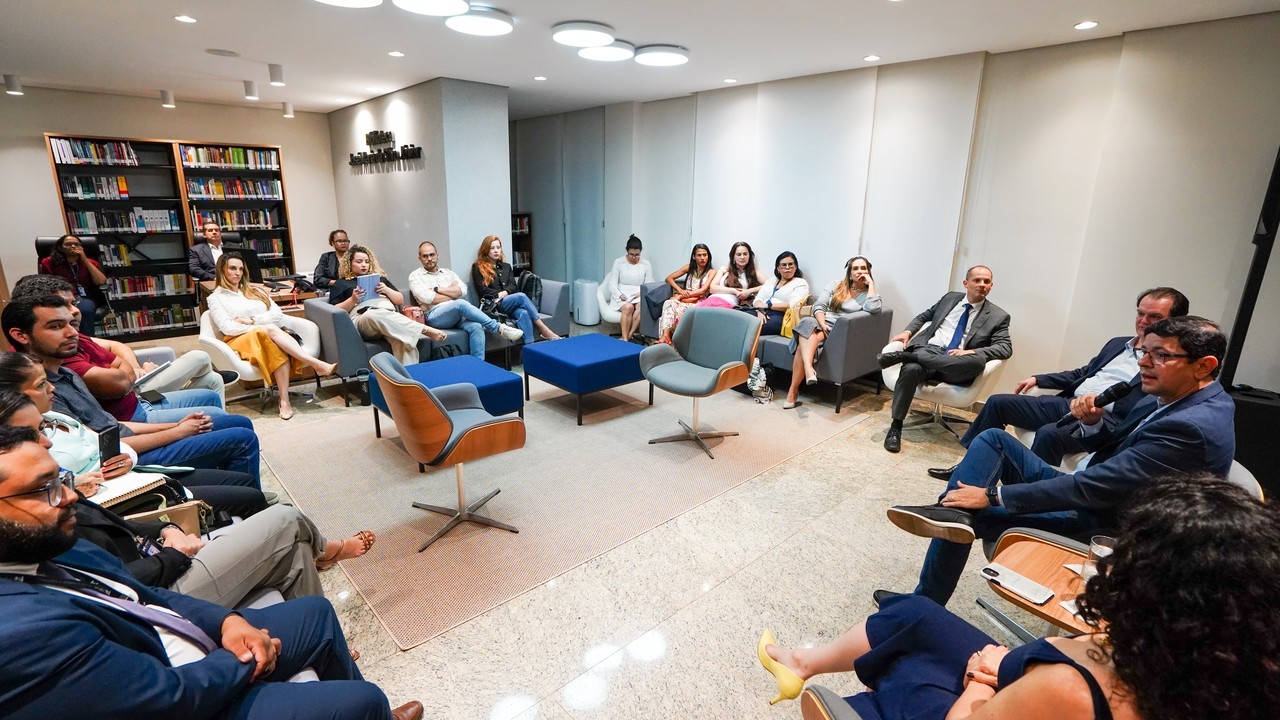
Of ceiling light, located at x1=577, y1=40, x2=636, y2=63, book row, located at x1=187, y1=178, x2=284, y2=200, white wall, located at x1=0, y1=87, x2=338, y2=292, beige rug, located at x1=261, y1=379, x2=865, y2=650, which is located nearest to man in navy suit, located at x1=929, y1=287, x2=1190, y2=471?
beige rug, located at x1=261, y1=379, x2=865, y2=650

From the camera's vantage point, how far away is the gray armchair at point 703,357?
12.5 ft

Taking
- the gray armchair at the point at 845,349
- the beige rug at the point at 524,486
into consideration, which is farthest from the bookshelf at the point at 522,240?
the gray armchair at the point at 845,349

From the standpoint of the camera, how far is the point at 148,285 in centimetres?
709

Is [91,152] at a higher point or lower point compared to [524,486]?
higher

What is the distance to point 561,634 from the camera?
2.28m

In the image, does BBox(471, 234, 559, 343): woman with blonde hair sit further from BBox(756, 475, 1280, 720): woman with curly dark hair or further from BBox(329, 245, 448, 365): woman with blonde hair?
BBox(756, 475, 1280, 720): woman with curly dark hair

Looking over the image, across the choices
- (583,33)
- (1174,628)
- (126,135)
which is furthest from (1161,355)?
(126,135)

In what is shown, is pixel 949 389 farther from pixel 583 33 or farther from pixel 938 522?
pixel 583 33

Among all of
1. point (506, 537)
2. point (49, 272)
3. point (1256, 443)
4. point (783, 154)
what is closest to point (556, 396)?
point (506, 537)

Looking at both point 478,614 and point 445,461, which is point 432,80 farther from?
point 478,614

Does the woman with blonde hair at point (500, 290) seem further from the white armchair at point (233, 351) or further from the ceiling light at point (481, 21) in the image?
the ceiling light at point (481, 21)

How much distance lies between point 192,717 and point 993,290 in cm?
517

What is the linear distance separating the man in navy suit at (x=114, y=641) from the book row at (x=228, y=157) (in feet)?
24.4

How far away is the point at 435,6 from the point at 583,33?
3.09 ft
